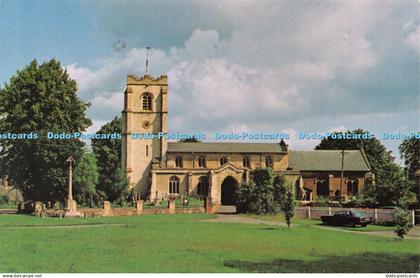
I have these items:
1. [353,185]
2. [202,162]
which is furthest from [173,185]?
[353,185]

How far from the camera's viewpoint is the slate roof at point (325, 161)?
217 ft

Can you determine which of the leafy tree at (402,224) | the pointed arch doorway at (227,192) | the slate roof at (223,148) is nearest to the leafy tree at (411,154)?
the slate roof at (223,148)

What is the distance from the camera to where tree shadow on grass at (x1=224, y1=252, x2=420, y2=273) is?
1550 centimetres

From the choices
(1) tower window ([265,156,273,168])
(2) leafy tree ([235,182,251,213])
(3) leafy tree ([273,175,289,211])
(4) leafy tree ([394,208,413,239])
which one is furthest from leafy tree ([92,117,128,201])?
(4) leafy tree ([394,208,413,239])

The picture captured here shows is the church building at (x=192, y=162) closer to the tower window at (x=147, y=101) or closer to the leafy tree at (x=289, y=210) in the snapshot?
the tower window at (x=147, y=101)

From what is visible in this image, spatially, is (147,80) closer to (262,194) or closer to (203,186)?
(203,186)

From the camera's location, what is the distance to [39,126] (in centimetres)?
4350

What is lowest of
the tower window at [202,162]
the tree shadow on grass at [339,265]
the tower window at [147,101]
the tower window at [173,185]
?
the tree shadow on grass at [339,265]

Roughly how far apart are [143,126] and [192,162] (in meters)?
7.81

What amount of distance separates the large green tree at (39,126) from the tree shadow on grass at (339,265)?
27.4 m

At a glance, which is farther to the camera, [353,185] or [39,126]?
[353,185]

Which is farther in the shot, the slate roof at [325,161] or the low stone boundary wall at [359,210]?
the slate roof at [325,161]

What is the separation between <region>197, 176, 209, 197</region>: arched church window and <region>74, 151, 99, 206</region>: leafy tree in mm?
18325

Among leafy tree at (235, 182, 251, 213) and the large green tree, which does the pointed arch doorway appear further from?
the large green tree
